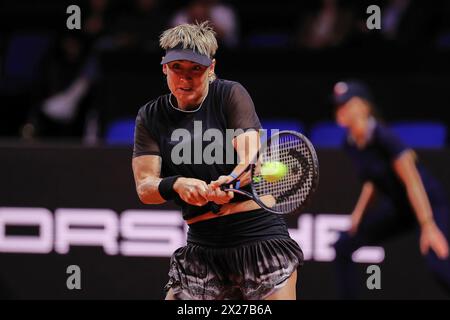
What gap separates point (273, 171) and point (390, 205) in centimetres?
230

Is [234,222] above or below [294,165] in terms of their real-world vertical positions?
below

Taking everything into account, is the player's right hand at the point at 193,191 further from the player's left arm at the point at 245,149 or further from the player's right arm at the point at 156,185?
the player's left arm at the point at 245,149

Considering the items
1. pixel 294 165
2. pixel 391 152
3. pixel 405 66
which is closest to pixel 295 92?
pixel 405 66

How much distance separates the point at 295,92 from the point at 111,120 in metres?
1.51

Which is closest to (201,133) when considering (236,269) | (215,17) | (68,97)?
(236,269)

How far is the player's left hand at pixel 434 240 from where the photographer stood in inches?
227

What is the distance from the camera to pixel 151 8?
8.04 metres

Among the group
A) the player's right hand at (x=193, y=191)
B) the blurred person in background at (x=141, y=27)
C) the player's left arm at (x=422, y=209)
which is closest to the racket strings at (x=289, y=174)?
the player's right hand at (x=193, y=191)

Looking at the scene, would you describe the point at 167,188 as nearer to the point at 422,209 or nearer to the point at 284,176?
the point at 284,176

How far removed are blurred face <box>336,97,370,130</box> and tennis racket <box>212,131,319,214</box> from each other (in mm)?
2326

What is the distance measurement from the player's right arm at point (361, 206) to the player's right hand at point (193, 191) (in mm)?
2460

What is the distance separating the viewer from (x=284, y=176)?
384 centimetres

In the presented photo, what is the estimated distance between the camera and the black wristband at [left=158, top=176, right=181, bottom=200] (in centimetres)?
364

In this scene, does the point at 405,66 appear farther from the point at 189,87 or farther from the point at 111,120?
the point at 189,87
